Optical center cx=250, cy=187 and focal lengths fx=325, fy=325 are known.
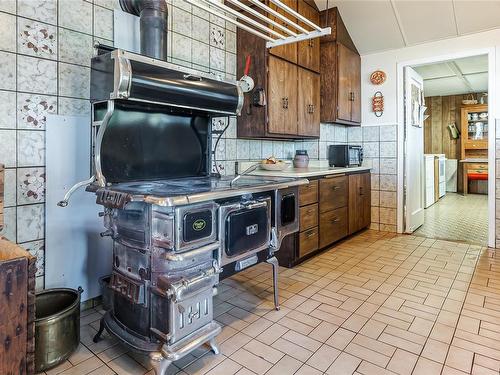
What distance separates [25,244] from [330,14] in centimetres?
369

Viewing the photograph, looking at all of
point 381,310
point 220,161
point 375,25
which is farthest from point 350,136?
point 381,310

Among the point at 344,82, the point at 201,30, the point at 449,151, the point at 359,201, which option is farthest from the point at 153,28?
the point at 449,151

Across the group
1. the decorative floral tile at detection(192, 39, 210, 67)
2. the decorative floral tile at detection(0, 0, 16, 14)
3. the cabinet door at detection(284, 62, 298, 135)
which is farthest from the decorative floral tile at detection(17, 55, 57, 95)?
the cabinet door at detection(284, 62, 298, 135)

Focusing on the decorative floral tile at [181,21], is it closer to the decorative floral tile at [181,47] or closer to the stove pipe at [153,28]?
the decorative floral tile at [181,47]

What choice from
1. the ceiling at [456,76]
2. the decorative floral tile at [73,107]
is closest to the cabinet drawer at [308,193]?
the decorative floral tile at [73,107]

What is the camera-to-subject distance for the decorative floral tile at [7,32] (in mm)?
1647

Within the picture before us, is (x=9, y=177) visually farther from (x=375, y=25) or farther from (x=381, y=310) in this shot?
(x=375, y=25)

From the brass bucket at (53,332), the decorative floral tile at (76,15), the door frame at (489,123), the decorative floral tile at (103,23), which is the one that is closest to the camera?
the brass bucket at (53,332)

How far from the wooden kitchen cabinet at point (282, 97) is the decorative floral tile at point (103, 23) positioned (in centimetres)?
135

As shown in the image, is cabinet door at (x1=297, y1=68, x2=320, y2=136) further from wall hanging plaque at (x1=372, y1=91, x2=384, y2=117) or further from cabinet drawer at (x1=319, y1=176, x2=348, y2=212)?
wall hanging plaque at (x1=372, y1=91, x2=384, y2=117)

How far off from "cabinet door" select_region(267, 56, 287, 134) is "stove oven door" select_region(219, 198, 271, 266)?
49.3 inches

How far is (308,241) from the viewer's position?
118 inches

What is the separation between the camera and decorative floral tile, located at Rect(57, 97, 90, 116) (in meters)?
1.89

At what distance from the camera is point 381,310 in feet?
6.87
